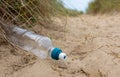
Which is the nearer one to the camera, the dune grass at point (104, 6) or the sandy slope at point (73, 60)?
the sandy slope at point (73, 60)

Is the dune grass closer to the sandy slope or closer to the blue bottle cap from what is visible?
the sandy slope

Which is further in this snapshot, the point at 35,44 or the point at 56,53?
the point at 35,44

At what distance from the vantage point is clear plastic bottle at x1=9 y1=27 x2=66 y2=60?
4.35 feet

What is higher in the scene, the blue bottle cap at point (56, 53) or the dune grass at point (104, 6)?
the dune grass at point (104, 6)

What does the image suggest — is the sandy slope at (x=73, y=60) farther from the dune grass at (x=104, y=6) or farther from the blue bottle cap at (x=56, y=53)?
the dune grass at (x=104, y=6)

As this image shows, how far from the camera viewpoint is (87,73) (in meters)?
1.38

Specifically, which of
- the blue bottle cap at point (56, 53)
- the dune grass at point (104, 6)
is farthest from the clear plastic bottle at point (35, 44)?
the dune grass at point (104, 6)

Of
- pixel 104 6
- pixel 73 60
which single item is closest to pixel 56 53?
pixel 73 60

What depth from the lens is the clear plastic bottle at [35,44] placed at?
133cm

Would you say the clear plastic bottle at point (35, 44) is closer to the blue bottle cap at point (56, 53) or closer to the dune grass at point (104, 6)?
the blue bottle cap at point (56, 53)

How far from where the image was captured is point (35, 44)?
1501mm

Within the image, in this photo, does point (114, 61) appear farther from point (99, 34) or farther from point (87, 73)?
point (99, 34)

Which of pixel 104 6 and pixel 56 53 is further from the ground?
pixel 104 6

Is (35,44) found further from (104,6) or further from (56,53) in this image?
(104,6)
